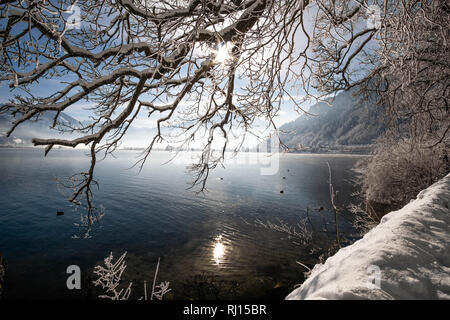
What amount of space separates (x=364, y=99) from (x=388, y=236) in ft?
21.7

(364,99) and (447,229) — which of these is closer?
(447,229)

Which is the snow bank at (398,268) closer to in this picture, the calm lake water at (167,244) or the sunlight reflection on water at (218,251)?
the calm lake water at (167,244)

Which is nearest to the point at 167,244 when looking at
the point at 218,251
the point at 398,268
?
the point at 218,251

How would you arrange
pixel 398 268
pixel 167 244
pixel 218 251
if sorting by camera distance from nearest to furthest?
pixel 398 268 → pixel 218 251 → pixel 167 244

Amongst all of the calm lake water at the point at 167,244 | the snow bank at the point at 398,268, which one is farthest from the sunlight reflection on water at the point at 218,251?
the snow bank at the point at 398,268

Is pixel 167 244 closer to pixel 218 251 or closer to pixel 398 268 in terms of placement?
pixel 218 251

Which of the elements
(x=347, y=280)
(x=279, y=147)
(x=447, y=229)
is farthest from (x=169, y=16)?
(x=447, y=229)

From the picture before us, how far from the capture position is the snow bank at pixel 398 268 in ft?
4.48

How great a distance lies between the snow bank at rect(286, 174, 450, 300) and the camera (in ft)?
4.48

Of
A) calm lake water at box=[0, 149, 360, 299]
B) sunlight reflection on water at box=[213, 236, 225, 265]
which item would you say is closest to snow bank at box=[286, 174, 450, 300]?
calm lake water at box=[0, 149, 360, 299]

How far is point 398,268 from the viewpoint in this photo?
5.10 feet

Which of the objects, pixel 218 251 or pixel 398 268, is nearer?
pixel 398 268

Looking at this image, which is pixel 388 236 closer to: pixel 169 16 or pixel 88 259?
pixel 169 16
